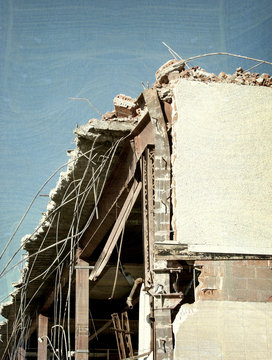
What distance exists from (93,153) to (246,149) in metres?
3.31

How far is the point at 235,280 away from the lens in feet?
28.8

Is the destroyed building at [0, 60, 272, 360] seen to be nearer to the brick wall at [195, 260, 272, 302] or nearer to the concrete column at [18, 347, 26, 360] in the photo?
the brick wall at [195, 260, 272, 302]

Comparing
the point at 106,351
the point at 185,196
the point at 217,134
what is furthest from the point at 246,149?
the point at 106,351

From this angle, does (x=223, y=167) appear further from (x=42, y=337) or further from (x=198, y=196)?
(x=42, y=337)

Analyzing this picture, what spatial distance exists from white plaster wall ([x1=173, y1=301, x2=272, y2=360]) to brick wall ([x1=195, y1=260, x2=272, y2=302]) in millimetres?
98


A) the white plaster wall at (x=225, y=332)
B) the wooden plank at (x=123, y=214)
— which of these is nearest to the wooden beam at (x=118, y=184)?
the wooden plank at (x=123, y=214)

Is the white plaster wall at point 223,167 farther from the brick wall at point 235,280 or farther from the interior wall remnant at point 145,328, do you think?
the interior wall remnant at point 145,328

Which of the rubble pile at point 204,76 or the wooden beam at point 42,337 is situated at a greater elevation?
the rubble pile at point 204,76

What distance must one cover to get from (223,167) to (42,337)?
36.3 feet

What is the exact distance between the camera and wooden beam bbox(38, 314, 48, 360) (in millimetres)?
18855

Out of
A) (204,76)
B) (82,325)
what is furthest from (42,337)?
(204,76)

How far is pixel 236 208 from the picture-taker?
930 cm

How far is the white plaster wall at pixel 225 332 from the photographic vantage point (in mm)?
8438

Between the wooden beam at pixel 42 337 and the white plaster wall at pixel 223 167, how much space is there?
35.5 feet
